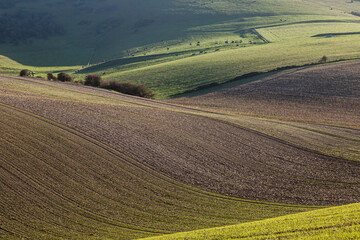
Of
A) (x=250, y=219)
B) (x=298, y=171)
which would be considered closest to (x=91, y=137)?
(x=250, y=219)

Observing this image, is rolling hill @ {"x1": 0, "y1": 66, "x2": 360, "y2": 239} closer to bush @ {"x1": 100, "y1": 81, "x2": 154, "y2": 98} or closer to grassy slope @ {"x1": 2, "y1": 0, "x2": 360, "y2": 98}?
bush @ {"x1": 100, "y1": 81, "x2": 154, "y2": 98}

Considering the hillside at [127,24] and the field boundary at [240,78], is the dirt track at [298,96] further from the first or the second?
the hillside at [127,24]

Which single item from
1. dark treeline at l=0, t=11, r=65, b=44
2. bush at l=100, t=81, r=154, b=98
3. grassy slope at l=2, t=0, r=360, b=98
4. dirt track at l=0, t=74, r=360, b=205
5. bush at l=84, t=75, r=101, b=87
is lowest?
dirt track at l=0, t=74, r=360, b=205

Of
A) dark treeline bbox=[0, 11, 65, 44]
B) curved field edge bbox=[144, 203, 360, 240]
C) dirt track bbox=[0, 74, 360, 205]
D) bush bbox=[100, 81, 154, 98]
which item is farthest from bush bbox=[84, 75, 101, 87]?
dark treeline bbox=[0, 11, 65, 44]

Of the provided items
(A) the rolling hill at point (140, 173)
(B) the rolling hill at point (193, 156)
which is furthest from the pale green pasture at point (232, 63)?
(A) the rolling hill at point (140, 173)

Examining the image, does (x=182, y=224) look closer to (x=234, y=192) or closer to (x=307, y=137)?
(x=234, y=192)

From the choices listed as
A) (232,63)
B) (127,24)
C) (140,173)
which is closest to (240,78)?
(232,63)
